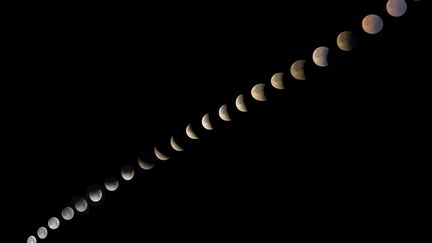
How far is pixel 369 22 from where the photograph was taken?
0.80 meters

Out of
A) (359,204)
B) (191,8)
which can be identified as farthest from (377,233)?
(191,8)

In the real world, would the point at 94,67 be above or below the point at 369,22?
above

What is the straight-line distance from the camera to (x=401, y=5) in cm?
77

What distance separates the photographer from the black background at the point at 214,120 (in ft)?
2.71

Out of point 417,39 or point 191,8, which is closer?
point 417,39

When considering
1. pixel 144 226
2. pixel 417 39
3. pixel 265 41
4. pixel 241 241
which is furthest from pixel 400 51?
pixel 144 226

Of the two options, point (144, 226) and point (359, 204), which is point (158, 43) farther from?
point (359, 204)

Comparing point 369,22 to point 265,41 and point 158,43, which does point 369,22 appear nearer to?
point 265,41

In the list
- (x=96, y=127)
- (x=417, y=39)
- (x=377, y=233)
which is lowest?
(x=377, y=233)

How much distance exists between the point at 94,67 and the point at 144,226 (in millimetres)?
435

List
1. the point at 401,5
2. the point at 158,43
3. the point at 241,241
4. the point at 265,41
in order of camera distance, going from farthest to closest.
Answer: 1. the point at 158,43
2. the point at 265,41
3. the point at 241,241
4. the point at 401,5

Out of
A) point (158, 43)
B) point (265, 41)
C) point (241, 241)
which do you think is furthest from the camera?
point (158, 43)

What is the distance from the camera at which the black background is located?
0.83 meters

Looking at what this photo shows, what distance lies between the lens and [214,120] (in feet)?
3.20
